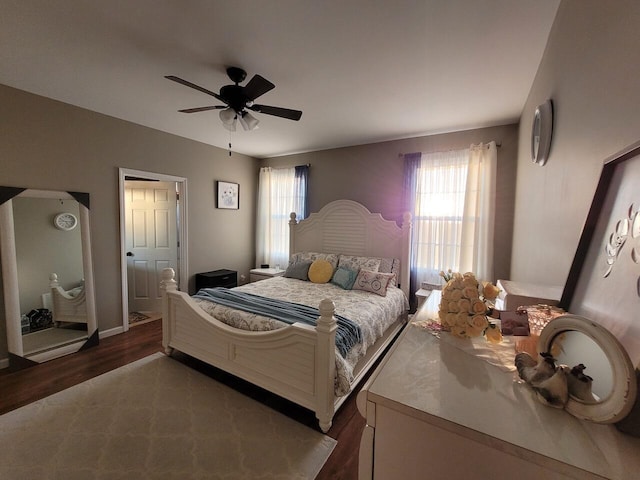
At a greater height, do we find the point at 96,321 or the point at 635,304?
the point at 635,304

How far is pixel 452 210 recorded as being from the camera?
3379 mm

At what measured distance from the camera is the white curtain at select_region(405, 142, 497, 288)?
312 cm

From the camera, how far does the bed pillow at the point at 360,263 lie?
3433 millimetres

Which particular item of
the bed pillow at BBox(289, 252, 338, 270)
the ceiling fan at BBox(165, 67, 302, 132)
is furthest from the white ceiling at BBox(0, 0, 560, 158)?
the bed pillow at BBox(289, 252, 338, 270)

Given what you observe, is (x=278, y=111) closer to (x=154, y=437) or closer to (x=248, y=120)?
(x=248, y=120)

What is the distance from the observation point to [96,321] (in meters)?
3.05

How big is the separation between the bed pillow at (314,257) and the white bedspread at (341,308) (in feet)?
1.30

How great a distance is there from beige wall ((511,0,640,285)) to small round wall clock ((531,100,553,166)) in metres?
0.06

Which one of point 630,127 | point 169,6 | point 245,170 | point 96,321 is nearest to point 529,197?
point 630,127

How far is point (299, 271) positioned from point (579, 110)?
121 inches

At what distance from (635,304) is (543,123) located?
1404 mm

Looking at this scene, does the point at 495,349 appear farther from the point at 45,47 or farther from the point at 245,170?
the point at 245,170

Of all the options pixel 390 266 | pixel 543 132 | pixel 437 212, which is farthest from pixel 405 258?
pixel 543 132

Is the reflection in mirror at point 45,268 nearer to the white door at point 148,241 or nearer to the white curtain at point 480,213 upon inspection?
the white door at point 148,241
